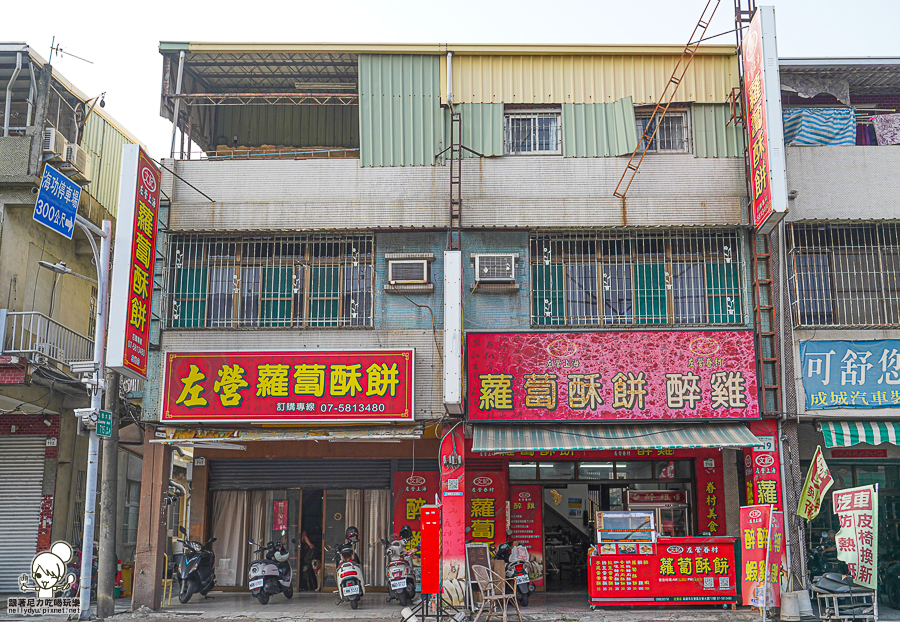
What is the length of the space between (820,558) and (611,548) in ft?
14.7

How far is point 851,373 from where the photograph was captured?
48.3 ft

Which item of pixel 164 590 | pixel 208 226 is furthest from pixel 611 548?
pixel 208 226

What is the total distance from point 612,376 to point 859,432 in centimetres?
433

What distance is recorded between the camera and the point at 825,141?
53.6ft

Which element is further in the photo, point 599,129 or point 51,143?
point 51,143

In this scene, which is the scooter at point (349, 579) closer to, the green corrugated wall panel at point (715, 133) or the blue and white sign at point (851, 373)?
the blue and white sign at point (851, 373)

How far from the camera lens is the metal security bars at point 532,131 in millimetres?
16375

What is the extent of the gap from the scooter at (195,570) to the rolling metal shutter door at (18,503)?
3.82m

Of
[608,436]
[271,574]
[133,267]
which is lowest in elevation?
[271,574]

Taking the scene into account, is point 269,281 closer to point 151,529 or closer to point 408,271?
point 408,271

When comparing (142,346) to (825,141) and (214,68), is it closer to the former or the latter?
(214,68)

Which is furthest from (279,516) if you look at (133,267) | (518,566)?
(133,267)

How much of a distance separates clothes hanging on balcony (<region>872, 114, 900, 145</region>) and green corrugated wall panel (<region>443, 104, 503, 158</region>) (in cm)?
751

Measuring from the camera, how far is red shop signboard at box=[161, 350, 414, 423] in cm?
1480
